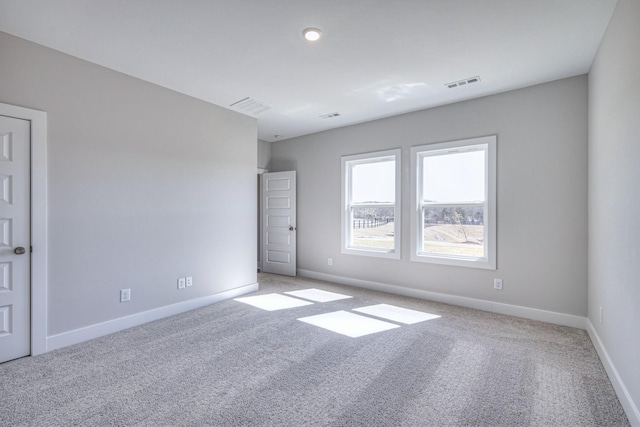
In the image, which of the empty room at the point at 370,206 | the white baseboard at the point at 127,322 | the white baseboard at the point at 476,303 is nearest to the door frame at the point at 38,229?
the empty room at the point at 370,206

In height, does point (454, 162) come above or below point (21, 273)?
above

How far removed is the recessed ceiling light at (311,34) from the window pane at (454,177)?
248 centimetres

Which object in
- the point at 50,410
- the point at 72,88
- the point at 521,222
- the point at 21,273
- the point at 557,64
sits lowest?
the point at 50,410

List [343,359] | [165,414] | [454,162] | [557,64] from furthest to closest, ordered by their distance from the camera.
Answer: [454,162] < [557,64] < [343,359] < [165,414]

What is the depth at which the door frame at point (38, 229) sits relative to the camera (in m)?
2.66

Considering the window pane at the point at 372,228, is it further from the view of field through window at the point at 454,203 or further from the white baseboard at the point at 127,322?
the white baseboard at the point at 127,322

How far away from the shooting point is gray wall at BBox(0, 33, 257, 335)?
2.80 m

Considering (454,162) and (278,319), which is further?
(454,162)

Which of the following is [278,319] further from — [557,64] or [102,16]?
[557,64]

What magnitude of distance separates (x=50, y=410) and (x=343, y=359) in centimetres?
198

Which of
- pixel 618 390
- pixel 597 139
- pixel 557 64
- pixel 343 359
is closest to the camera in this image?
pixel 618 390

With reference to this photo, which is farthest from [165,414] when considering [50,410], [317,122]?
[317,122]

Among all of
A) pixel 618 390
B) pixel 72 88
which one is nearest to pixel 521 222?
pixel 618 390

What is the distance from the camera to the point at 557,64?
3.05 metres
